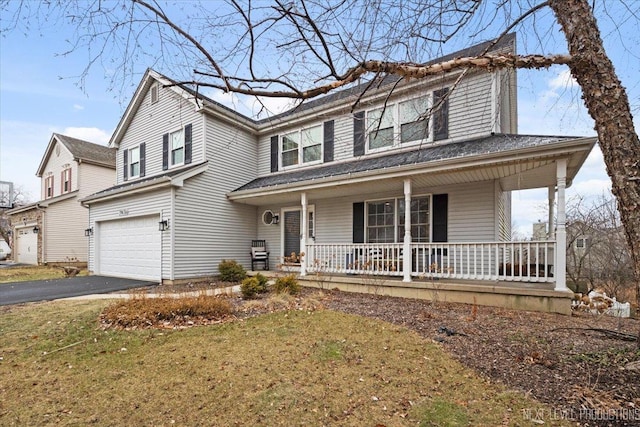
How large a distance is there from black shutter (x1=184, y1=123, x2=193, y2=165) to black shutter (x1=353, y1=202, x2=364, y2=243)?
640 cm

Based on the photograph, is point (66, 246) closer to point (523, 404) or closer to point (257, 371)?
point (257, 371)

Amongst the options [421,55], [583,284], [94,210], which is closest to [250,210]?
[94,210]

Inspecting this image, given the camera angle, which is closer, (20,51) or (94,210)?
(20,51)

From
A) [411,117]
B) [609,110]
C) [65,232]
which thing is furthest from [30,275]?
[609,110]

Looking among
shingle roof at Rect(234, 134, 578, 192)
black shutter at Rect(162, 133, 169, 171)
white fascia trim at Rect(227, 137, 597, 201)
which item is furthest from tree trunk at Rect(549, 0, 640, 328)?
black shutter at Rect(162, 133, 169, 171)

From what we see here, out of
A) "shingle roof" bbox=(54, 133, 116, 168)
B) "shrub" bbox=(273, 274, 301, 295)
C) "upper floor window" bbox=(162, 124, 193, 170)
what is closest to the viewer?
"shrub" bbox=(273, 274, 301, 295)

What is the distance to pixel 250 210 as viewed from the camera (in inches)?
493

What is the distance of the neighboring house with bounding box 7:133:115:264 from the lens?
1788cm

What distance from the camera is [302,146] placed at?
11828mm

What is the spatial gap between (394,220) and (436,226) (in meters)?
1.28

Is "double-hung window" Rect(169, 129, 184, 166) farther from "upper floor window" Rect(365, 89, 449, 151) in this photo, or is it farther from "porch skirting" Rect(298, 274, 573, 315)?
"porch skirting" Rect(298, 274, 573, 315)

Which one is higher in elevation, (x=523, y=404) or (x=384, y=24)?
(x=384, y=24)

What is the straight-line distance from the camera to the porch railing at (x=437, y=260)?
7102mm

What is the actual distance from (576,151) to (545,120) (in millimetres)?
1890
